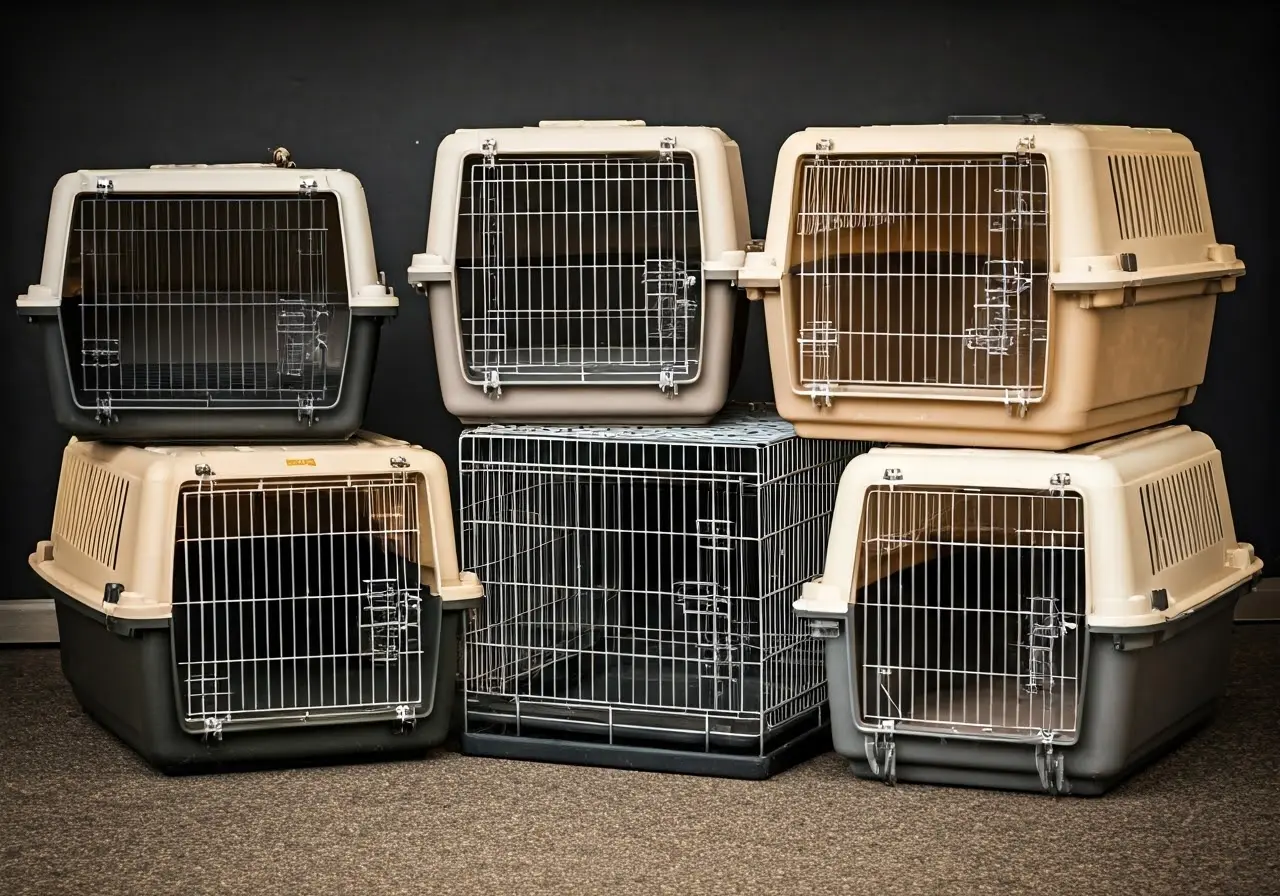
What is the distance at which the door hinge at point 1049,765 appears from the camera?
2865 mm

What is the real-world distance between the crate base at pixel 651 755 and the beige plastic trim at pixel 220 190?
0.83 meters

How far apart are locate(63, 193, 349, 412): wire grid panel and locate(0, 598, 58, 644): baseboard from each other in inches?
37.6

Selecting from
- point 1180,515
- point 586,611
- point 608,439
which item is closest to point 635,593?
point 586,611

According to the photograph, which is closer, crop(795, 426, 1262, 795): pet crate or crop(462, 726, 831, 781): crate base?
crop(795, 426, 1262, 795): pet crate

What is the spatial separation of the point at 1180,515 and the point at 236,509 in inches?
67.5

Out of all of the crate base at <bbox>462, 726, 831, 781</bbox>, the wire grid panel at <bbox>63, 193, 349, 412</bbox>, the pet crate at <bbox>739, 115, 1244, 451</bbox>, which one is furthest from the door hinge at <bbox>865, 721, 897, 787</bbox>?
the wire grid panel at <bbox>63, 193, 349, 412</bbox>

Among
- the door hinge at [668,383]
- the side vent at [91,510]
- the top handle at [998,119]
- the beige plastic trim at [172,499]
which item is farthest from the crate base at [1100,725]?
the side vent at [91,510]

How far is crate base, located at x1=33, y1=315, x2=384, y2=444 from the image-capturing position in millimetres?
3205

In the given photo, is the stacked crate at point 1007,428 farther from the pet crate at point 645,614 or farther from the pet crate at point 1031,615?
the pet crate at point 645,614

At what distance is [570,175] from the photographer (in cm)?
340

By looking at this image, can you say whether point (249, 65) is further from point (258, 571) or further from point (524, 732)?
point (524, 732)

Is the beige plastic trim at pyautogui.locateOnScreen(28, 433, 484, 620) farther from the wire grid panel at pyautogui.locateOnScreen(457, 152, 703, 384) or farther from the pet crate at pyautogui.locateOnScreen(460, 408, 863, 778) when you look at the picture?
the wire grid panel at pyautogui.locateOnScreen(457, 152, 703, 384)

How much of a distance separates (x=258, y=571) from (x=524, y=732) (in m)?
0.61

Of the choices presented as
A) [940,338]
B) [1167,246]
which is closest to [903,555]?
[940,338]
